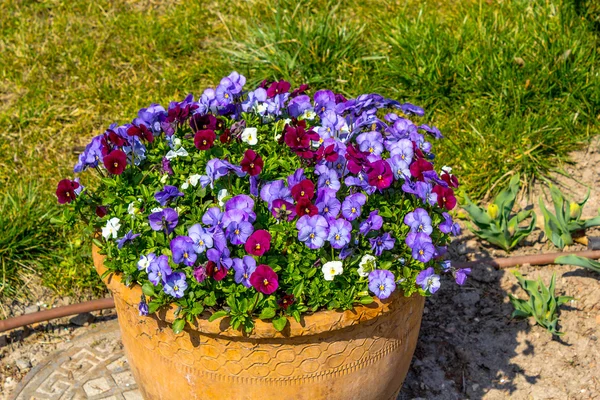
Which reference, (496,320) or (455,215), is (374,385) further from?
(455,215)

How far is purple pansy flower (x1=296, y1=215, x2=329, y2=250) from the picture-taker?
2137 mm

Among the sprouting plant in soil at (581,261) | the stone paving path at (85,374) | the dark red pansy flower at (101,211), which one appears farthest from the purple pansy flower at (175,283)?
the sprouting plant in soil at (581,261)

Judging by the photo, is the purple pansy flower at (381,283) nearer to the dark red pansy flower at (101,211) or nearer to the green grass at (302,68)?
the dark red pansy flower at (101,211)

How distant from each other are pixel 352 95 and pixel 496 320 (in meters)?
1.46

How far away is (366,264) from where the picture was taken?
2.20m

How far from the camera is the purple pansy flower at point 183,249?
6.94 ft

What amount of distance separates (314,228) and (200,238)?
31 cm

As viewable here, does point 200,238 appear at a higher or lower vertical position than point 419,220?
higher

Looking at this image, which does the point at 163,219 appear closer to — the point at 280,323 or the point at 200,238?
A: the point at 200,238

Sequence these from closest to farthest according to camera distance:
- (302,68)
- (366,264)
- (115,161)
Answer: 1. (366,264)
2. (115,161)
3. (302,68)

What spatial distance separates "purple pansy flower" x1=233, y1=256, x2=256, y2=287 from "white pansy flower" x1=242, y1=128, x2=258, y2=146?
16.8 inches

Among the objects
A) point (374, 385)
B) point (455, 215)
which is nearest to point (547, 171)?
point (455, 215)

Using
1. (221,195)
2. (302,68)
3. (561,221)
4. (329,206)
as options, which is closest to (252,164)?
(221,195)

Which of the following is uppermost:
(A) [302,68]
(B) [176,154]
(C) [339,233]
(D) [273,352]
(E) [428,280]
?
(B) [176,154]
